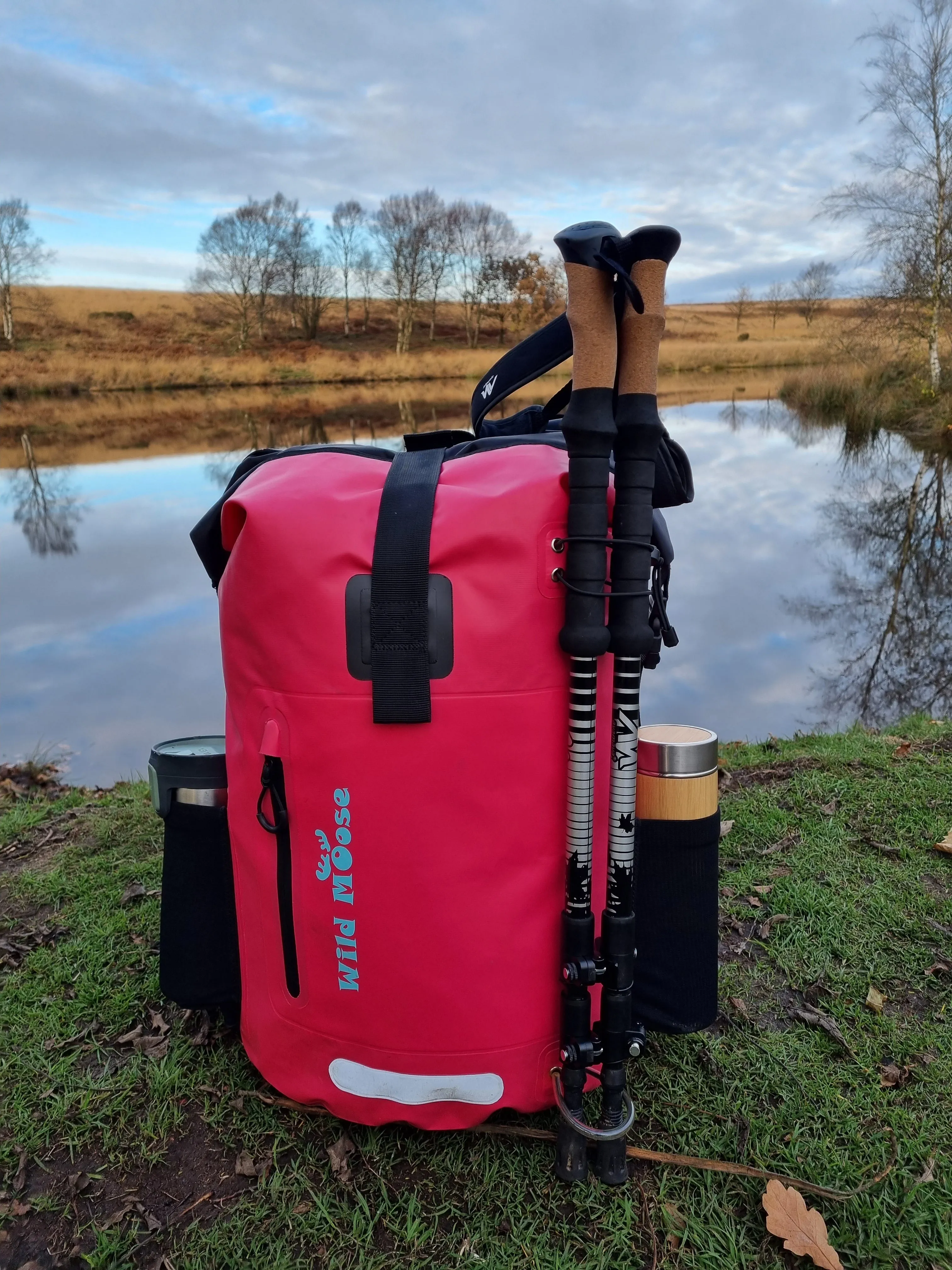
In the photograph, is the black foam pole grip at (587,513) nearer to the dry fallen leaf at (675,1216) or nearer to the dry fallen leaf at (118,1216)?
the dry fallen leaf at (675,1216)

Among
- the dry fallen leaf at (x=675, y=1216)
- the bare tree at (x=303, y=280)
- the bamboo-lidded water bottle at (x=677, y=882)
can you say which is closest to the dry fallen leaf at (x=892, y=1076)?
the bamboo-lidded water bottle at (x=677, y=882)

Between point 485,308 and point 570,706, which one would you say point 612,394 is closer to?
point 570,706

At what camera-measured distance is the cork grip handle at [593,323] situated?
163cm

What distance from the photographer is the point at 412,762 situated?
1712 millimetres

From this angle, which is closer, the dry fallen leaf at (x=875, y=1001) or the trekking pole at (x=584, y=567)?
the trekking pole at (x=584, y=567)

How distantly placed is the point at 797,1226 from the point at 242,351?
50974 millimetres

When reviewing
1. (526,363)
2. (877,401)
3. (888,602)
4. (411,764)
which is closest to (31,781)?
Result: (411,764)

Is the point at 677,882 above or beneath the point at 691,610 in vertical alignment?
above

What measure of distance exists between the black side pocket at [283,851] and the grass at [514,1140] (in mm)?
451

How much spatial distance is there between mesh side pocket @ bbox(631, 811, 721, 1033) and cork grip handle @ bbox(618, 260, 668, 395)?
105 cm

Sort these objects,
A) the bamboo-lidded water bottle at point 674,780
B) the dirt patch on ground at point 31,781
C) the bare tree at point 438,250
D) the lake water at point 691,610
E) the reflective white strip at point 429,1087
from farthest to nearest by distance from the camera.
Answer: the bare tree at point 438,250 < the lake water at point 691,610 < the dirt patch on ground at point 31,781 < the bamboo-lidded water bottle at point 674,780 < the reflective white strip at point 429,1087

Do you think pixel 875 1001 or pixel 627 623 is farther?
pixel 875 1001

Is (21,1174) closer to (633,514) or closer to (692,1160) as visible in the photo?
(692,1160)

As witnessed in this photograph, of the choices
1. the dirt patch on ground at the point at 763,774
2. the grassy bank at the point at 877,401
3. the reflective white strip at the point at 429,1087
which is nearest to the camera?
the reflective white strip at the point at 429,1087
